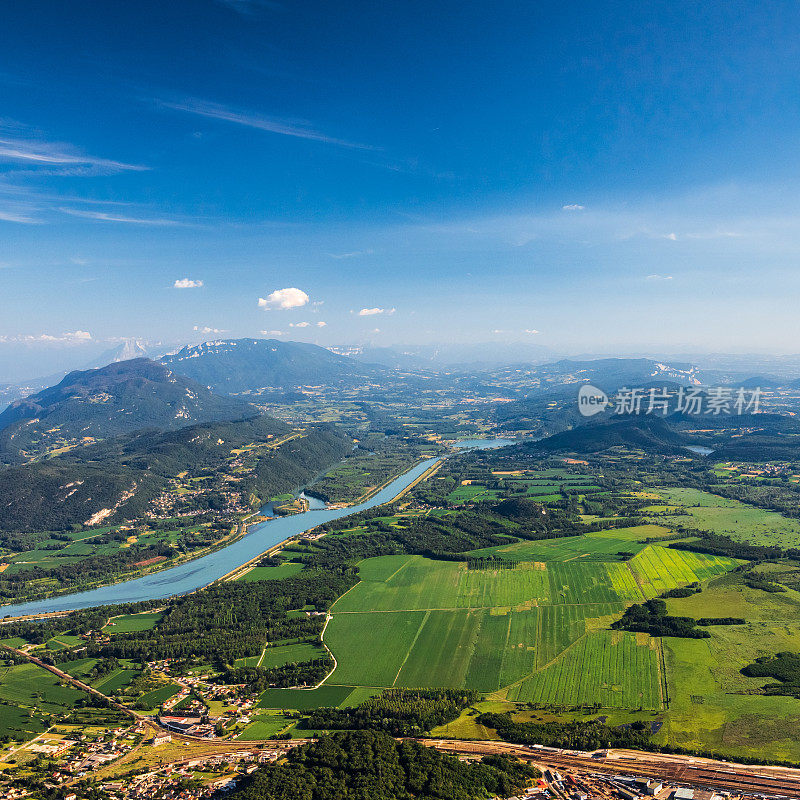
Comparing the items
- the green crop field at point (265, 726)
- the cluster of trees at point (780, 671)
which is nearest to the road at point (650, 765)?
the green crop field at point (265, 726)

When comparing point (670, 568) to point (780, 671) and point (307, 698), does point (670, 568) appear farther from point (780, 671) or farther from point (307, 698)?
point (307, 698)

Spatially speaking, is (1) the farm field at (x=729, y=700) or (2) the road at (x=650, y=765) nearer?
(2) the road at (x=650, y=765)

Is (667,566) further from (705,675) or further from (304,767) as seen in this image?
(304,767)

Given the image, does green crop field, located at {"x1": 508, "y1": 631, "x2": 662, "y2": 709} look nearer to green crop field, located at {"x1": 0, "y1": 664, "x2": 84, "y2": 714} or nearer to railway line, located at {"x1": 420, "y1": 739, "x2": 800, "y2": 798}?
railway line, located at {"x1": 420, "y1": 739, "x2": 800, "y2": 798}

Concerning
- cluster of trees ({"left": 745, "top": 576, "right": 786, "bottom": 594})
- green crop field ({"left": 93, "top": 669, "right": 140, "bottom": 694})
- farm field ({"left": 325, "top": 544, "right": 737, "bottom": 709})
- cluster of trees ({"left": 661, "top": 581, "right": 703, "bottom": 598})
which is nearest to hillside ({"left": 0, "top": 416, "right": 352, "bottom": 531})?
farm field ({"left": 325, "top": 544, "right": 737, "bottom": 709})

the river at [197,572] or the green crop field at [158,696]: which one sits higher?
the green crop field at [158,696]

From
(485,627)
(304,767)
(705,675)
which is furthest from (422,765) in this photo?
(705,675)

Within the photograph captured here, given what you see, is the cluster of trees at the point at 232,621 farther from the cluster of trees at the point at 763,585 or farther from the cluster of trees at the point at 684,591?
the cluster of trees at the point at 763,585
